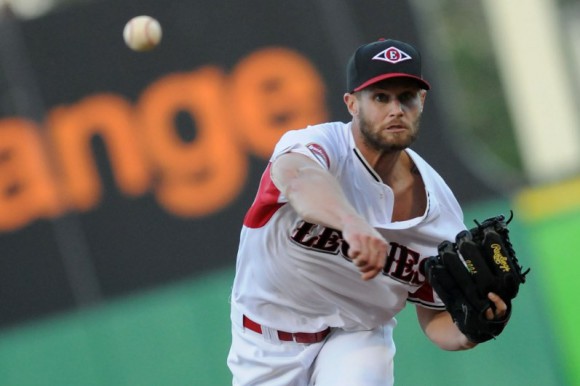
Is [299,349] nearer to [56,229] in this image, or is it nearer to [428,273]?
[428,273]

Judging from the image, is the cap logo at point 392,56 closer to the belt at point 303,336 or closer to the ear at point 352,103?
the ear at point 352,103

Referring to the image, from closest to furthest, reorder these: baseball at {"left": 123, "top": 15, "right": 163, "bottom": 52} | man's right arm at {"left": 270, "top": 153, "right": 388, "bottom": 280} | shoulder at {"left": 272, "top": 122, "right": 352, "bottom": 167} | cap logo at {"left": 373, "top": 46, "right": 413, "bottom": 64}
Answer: man's right arm at {"left": 270, "top": 153, "right": 388, "bottom": 280} → shoulder at {"left": 272, "top": 122, "right": 352, "bottom": 167} → cap logo at {"left": 373, "top": 46, "right": 413, "bottom": 64} → baseball at {"left": 123, "top": 15, "right": 163, "bottom": 52}

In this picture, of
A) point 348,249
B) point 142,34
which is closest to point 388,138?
point 348,249

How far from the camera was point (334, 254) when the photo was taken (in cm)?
480

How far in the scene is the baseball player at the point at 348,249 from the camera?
4605mm

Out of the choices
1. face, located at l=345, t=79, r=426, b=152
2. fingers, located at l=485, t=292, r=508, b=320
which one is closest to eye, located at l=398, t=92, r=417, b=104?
face, located at l=345, t=79, r=426, b=152

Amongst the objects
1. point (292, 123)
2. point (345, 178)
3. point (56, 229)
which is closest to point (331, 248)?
point (345, 178)

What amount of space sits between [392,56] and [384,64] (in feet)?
0.14

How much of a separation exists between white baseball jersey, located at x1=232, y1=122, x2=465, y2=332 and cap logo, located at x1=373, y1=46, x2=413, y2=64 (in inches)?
13.9

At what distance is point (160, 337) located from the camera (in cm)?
920

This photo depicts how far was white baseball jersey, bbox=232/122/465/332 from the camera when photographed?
473 cm

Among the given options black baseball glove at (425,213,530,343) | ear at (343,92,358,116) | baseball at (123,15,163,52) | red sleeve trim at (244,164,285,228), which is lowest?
black baseball glove at (425,213,530,343)

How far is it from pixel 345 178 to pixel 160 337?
15.6ft

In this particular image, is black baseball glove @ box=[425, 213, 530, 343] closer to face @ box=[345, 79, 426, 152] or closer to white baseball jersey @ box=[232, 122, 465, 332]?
white baseball jersey @ box=[232, 122, 465, 332]
